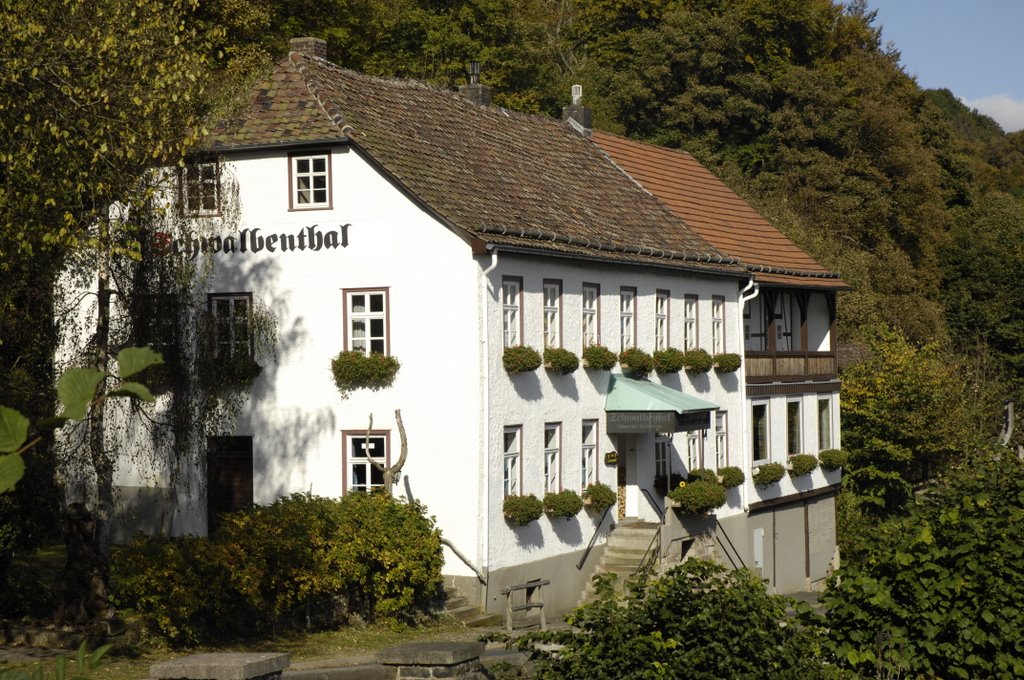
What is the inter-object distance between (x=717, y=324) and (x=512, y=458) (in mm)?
9311

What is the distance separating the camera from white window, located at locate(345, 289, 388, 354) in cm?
2412

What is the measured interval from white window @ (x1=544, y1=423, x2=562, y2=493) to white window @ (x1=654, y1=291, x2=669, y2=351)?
4.44 metres

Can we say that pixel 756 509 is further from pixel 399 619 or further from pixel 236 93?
pixel 236 93

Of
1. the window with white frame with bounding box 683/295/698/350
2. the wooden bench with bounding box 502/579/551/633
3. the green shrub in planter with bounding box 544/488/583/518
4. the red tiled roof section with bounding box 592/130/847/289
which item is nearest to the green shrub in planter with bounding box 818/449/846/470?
the red tiled roof section with bounding box 592/130/847/289

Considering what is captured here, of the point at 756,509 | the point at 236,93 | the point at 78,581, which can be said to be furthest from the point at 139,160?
the point at 756,509

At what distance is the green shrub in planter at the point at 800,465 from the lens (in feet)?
116

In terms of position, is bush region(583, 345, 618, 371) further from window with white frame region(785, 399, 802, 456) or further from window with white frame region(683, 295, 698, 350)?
window with white frame region(785, 399, 802, 456)

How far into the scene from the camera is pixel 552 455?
84.6 feet

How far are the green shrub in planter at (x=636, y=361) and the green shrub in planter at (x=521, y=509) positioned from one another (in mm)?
4465

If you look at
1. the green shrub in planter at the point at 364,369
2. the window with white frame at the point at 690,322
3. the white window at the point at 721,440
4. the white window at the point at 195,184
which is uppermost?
the white window at the point at 195,184

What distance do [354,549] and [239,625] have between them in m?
2.13

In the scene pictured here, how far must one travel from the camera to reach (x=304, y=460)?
2448cm

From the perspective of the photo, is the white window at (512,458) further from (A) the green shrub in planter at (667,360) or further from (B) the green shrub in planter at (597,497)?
(A) the green shrub in planter at (667,360)

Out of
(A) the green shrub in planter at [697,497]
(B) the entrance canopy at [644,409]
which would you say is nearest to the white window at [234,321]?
(B) the entrance canopy at [644,409]
